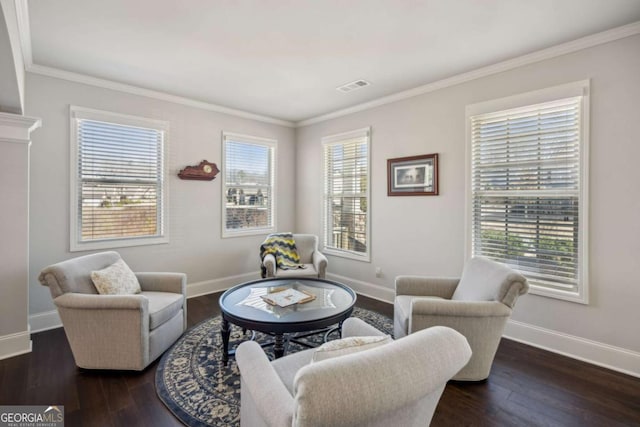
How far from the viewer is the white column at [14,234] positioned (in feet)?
8.57

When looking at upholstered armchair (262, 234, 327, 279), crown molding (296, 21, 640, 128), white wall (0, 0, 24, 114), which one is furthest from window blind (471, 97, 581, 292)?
white wall (0, 0, 24, 114)

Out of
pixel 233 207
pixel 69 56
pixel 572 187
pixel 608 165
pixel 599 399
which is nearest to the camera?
pixel 599 399

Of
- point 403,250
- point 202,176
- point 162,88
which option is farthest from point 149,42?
point 403,250

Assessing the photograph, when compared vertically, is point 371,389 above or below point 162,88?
below

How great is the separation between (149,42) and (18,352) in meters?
2.89

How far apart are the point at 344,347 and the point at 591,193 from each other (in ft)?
8.91

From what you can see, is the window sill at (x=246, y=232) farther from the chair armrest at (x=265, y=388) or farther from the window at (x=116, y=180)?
the chair armrest at (x=265, y=388)

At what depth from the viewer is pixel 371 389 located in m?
0.88

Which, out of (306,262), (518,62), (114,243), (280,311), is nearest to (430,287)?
(280,311)

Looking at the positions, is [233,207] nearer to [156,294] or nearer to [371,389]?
[156,294]

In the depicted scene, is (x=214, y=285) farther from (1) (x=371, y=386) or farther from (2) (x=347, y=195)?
(1) (x=371, y=386)

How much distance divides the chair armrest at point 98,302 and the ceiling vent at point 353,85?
9.93ft

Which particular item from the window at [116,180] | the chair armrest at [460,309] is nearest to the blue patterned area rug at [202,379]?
the chair armrest at [460,309]

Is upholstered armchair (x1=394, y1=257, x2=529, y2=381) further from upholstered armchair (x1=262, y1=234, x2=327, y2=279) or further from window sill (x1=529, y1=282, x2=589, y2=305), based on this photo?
upholstered armchair (x1=262, y1=234, x2=327, y2=279)
